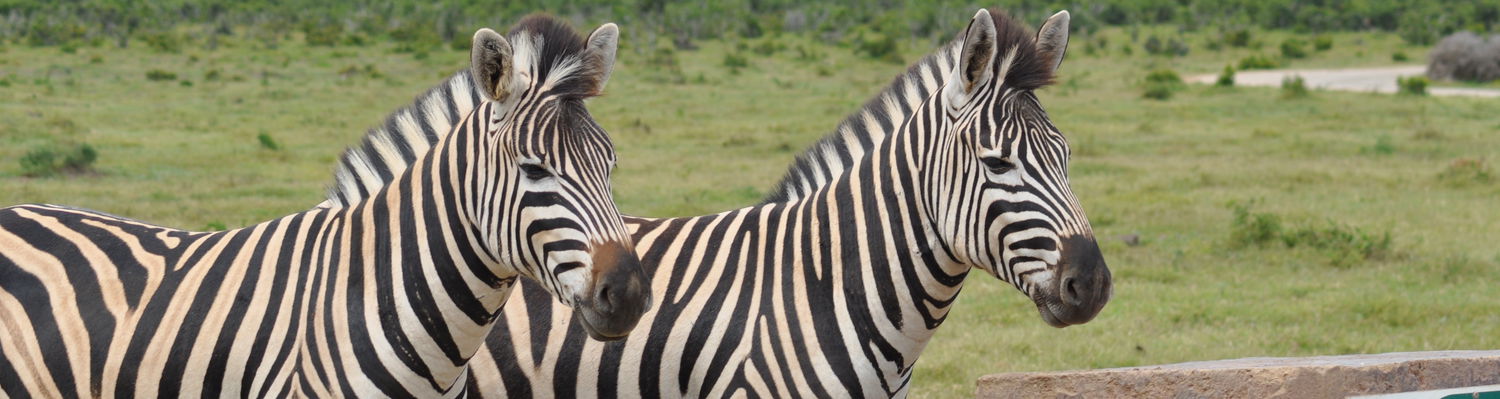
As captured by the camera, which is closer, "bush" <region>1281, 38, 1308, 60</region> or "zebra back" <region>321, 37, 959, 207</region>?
"zebra back" <region>321, 37, 959, 207</region>

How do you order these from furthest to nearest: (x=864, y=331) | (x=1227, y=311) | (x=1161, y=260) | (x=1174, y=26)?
(x=1174, y=26) → (x=1161, y=260) → (x=1227, y=311) → (x=864, y=331)

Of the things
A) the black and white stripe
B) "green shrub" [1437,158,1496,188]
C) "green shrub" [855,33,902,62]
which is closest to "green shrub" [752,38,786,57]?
"green shrub" [855,33,902,62]

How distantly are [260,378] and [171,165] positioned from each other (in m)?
11.1

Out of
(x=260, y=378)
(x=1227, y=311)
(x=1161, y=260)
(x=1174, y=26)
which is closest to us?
(x=260, y=378)

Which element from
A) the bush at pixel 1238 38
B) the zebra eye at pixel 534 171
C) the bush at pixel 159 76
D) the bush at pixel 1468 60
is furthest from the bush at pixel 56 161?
the bush at pixel 1238 38

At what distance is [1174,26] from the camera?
44.8 m

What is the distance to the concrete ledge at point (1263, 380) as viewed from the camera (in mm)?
4387

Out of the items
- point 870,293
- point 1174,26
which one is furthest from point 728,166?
point 1174,26

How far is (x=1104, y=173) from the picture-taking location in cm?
1429

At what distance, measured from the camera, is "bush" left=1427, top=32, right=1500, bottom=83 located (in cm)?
2662

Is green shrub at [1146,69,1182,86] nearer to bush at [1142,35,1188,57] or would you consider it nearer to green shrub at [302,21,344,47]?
bush at [1142,35,1188,57]

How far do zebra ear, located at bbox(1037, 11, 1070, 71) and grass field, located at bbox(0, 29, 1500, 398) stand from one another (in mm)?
3293

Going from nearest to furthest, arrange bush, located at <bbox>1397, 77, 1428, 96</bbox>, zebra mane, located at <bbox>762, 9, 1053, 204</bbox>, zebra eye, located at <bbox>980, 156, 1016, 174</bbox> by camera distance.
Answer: zebra eye, located at <bbox>980, 156, 1016, 174</bbox> < zebra mane, located at <bbox>762, 9, 1053, 204</bbox> < bush, located at <bbox>1397, 77, 1428, 96</bbox>

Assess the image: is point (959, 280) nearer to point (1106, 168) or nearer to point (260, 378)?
point (260, 378)
